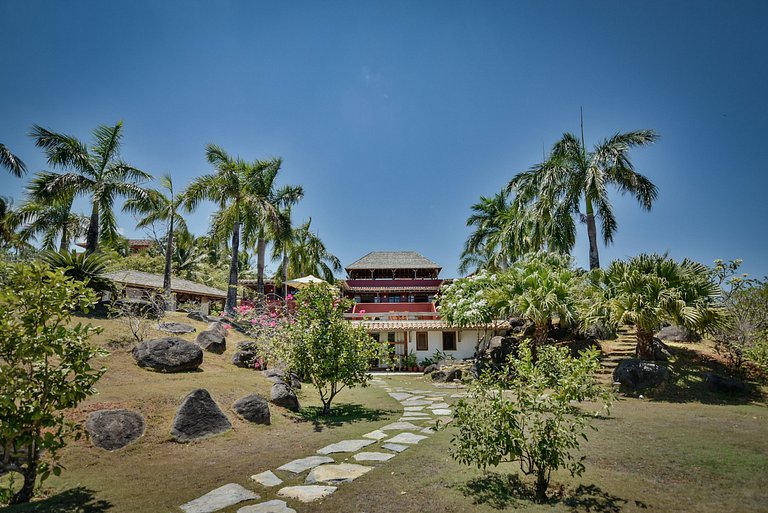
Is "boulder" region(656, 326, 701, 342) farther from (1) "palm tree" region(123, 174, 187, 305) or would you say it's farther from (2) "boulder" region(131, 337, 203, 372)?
(1) "palm tree" region(123, 174, 187, 305)

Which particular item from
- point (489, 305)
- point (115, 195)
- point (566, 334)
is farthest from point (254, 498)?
point (115, 195)

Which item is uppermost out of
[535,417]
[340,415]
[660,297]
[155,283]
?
[155,283]

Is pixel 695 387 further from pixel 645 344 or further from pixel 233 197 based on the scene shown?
pixel 233 197

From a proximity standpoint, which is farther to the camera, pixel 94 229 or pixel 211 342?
pixel 94 229

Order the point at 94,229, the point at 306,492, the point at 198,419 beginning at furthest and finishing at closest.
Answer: the point at 94,229 → the point at 198,419 → the point at 306,492

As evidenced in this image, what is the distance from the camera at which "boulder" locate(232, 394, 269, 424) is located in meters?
7.56

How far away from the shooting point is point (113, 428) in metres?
5.88

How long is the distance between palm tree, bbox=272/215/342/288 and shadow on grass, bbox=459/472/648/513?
2582 cm

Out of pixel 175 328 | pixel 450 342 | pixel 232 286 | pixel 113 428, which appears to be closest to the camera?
pixel 113 428

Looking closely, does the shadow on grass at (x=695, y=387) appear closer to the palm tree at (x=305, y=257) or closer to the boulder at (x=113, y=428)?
the boulder at (x=113, y=428)

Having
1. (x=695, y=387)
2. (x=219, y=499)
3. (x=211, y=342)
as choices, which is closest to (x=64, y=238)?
(x=211, y=342)

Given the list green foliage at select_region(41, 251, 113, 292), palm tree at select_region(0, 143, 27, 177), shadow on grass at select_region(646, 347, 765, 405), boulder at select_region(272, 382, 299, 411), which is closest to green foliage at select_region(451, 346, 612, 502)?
boulder at select_region(272, 382, 299, 411)

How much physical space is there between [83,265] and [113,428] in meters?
8.37

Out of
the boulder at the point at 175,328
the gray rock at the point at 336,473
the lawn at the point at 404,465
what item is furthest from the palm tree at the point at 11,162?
the gray rock at the point at 336,473
